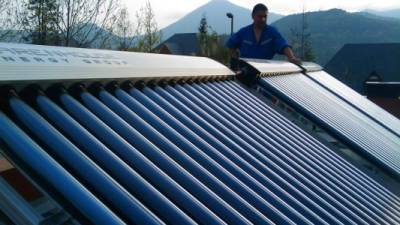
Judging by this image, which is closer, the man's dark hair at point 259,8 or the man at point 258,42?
the man's dark hair at point 259,8

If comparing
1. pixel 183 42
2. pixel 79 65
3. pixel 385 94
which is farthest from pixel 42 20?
pixel 183 42

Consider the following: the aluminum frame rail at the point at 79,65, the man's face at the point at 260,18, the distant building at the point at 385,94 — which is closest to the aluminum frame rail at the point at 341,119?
the man's face at the point at 260,18

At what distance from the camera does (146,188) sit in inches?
78.5

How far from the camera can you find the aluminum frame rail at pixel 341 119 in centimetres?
414

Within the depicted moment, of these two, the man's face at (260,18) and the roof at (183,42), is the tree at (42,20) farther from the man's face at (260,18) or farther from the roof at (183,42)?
the roof at (183,42)

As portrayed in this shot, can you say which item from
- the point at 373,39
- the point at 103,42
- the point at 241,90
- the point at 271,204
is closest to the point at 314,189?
the point at 271,204

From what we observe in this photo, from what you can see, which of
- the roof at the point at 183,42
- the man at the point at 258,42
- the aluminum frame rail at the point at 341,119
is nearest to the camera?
the aluminum frame rail at the point at 341,119

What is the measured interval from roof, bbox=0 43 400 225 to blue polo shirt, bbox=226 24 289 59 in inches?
102

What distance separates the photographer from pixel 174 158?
244 centimetres

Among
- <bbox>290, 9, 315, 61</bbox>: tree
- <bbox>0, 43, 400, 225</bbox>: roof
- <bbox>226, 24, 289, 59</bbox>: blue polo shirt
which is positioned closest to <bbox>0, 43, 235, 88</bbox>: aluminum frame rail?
<bbox>0, 43, 400, 225</bbox>: roof

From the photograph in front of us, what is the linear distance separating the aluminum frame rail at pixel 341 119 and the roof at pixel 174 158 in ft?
0.74

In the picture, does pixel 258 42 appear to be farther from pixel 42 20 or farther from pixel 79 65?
pixel 42 20

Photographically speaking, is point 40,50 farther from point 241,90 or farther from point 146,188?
point 241,90

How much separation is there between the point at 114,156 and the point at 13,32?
17.1m
